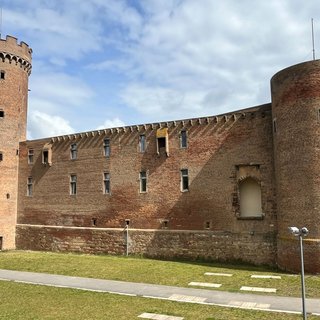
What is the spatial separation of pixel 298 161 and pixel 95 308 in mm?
12246

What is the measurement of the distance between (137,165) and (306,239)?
12757 mm

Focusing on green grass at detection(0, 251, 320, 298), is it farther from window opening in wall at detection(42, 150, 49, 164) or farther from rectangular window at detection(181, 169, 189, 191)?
window opening in wall at detection(42, 150, 49, 164)

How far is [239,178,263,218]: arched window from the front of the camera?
23.5 metres

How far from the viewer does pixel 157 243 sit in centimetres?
2616

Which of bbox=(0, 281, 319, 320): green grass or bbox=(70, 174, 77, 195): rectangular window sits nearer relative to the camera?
bbox=(0, 281, 319, 320): green grass

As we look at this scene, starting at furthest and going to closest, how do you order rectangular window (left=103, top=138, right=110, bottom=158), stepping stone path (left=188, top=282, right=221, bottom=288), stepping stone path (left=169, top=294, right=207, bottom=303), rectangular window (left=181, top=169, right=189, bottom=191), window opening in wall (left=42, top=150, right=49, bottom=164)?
window opening in wall (left=42, top=150, right=49, bottom=164) → rectangular window (left=103, top=138, right=110, bottom=158) → rectangular window (left=181, top=169, right=189, bottom=191) → stepping stone path (left=188, top=282, right=221, bottom=288) → stepping stone path (left=169, top=294, right=207, bottom=303)

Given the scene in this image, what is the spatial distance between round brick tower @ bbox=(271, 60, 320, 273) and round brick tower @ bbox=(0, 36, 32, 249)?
72.7ft

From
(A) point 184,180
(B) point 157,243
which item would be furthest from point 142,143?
(B) point 157,243

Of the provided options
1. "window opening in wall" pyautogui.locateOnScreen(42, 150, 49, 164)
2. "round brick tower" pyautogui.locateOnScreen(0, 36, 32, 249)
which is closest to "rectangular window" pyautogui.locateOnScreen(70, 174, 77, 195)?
"window opening in wall" pyautogui.locateOnScreen(42, 150, 49, 164)

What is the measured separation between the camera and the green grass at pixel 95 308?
12.4 meters

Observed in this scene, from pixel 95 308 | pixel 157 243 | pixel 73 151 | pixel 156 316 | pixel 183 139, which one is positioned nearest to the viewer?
pixel 156 316

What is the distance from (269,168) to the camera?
2295 centimetres

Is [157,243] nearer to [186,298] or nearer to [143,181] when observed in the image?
[143,181]

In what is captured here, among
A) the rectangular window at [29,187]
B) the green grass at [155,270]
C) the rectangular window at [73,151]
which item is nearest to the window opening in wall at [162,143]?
the green grass at [155,270]
